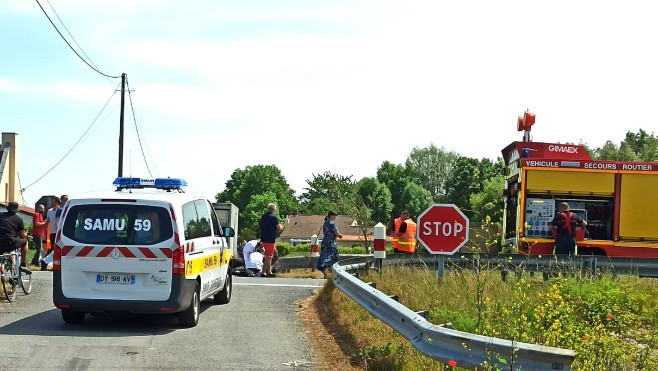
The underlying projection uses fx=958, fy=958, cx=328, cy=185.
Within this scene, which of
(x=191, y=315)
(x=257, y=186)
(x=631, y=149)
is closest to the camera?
(x=191, y=315)

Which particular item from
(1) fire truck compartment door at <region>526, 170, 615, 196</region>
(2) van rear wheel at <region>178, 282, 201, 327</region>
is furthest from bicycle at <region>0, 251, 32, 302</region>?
(1) fire truck compartment door at <region>526, 170, 615, 196</region>

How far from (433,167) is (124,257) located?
4645 inches

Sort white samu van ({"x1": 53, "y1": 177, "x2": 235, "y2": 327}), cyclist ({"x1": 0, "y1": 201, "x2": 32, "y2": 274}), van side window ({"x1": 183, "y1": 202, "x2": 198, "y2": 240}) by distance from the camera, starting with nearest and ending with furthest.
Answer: white samu van ({"x1": 53, "y1": 177, "x2": 235, "y2": 327})
van side window ({"x1": 183, "y1": 202, "x2": 198, "y2": 240})
cyclist ({"x1": 0, "y1": 201, "x2": 32, "y2": 274})

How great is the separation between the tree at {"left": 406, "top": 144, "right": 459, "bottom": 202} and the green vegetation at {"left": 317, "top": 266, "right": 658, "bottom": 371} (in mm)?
111012

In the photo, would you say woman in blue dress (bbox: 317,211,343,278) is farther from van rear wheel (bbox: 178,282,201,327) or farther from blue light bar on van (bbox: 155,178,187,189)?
van rear wheel (bbox: 178,282,201,327)

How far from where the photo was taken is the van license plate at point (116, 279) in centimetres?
1186

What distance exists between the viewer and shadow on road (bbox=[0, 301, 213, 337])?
11.5 m

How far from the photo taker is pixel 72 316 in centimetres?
1224

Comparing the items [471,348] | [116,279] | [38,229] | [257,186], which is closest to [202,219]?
[116,279]

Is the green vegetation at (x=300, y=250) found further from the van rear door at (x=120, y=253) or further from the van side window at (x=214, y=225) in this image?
the van rear door at (x=120, y=253)

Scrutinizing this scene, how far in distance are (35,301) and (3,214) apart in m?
1.44

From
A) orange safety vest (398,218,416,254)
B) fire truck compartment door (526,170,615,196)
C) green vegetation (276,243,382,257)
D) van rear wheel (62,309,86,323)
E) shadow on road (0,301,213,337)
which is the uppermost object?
fire truck compartment door (526,170,615,196)

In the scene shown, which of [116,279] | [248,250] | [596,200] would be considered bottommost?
[248,250]

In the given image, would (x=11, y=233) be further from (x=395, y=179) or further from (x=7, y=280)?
(x=395, y=179)
